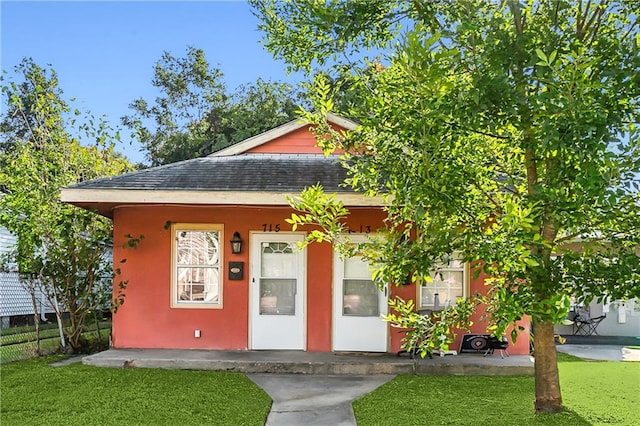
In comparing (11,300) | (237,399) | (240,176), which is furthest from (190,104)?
(237,399)

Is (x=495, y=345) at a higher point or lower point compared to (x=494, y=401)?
higher

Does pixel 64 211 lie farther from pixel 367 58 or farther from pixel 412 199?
pixel 412 199

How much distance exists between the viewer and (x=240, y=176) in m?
9.12

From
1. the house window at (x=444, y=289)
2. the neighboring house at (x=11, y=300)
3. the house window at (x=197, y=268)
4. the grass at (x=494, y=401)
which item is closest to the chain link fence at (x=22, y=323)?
the neighboring house at (x=11, y=300)

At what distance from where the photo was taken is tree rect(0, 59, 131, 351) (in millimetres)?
9242

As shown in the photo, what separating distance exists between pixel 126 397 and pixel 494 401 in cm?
412

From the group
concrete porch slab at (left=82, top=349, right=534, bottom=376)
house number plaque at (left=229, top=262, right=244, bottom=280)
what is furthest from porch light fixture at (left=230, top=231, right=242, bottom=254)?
concrete porch slab at (left=82, top=349, right=534, bottom=376)

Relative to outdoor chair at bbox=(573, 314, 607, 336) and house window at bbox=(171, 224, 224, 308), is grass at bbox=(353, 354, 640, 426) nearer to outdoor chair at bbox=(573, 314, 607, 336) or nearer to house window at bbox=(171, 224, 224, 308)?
house window at bbox=(171, 224, 224, 308)

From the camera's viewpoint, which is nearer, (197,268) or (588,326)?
(197,268)

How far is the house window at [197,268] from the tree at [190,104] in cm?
1547

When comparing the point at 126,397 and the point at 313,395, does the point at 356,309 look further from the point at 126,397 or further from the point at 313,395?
the point at 126,397

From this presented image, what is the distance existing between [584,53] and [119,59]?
53.8 feet

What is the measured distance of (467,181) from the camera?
4645mm

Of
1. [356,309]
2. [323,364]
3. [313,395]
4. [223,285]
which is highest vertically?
[223,285]
